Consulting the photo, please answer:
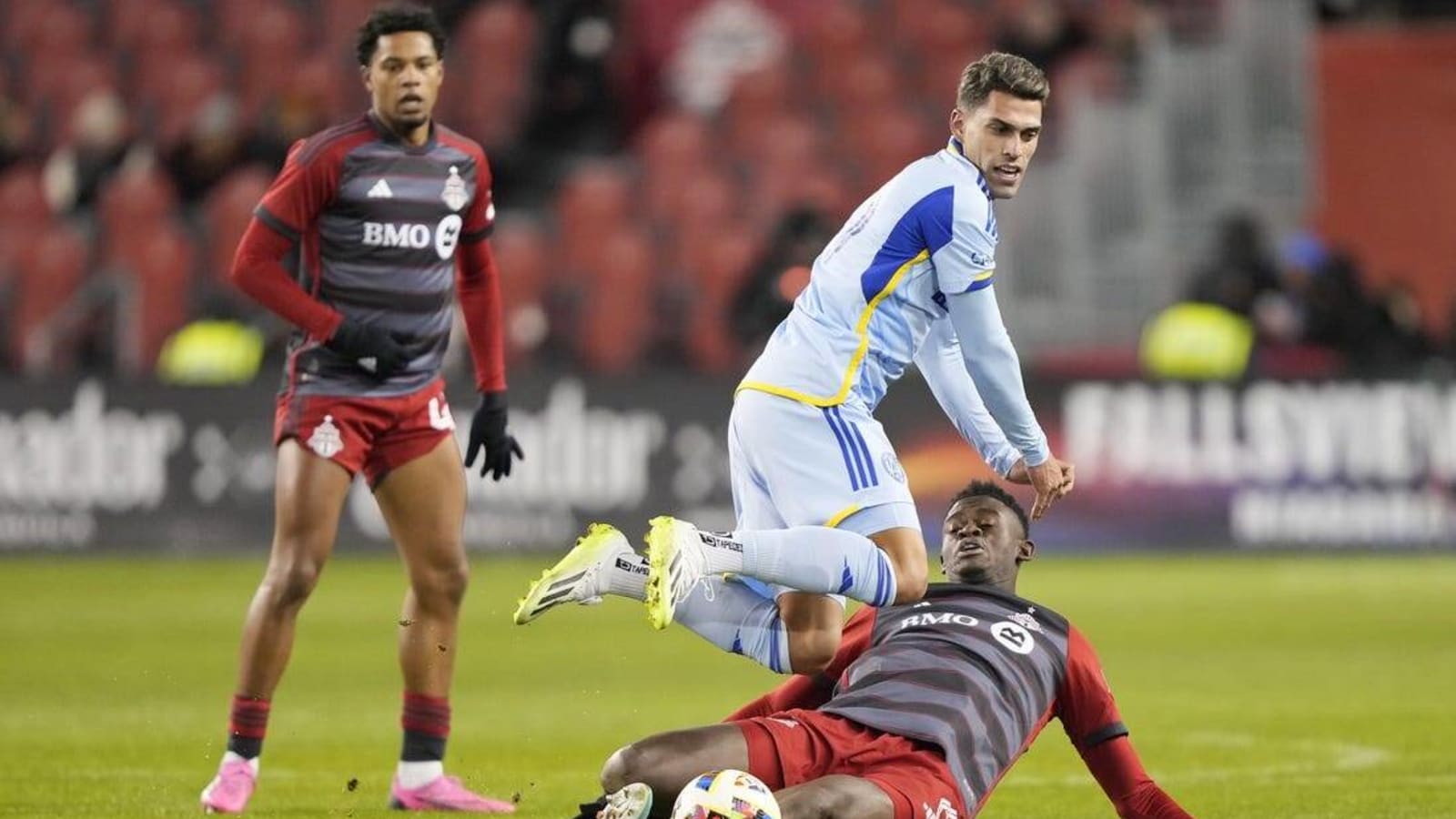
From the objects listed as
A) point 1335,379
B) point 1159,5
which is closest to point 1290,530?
point 1335,379

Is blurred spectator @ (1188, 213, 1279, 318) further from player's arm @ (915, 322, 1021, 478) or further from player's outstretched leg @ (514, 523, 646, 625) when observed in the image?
player's outstretched leg @ (514, 523, 646, 625)

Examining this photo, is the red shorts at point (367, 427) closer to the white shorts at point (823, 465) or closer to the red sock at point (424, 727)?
the red sock at point (424, 727)

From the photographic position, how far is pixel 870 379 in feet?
22.3

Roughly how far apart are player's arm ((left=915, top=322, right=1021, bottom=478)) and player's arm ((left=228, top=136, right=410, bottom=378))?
5.52 feet

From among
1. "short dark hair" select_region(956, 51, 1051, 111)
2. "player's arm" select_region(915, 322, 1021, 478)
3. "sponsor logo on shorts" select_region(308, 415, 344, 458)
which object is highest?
"short dark hair" select_region(956, 51, 1051, 111)

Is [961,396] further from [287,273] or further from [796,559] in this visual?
[287,273]

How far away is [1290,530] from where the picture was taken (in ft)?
54.7

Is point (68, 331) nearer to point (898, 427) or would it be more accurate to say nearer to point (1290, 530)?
point (898, 427)

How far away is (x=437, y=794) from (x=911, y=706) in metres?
1.90

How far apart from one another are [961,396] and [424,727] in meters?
1.97

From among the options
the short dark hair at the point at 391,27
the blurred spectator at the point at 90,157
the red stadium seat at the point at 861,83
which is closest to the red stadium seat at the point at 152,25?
the blurred spectator at the point at 90,157

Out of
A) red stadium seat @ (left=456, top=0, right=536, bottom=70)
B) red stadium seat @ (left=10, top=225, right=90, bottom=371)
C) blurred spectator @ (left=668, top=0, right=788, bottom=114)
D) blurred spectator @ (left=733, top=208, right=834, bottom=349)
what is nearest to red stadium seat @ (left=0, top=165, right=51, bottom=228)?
red stadium seat @ (left=10, top=225, right=90, bottom=371)

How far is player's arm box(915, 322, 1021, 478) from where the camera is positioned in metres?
6.95

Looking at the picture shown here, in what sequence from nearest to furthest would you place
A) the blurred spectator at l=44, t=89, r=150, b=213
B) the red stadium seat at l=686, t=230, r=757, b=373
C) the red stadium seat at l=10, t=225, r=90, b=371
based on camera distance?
the red stadium seat at l=686, t=230, r=757, b=373
the red stadium seat at l=10, t=225, r=90, b=371
the blurred spectator at l=44, t=89, r=150, b=213
